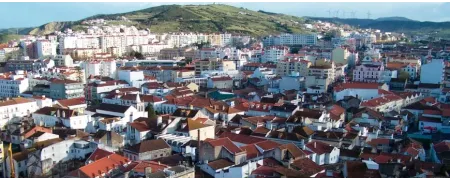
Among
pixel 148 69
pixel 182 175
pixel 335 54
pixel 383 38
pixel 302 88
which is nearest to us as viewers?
pixel 182 175

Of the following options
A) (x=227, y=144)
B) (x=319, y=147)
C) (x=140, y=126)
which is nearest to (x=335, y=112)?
(x=319, y=147)

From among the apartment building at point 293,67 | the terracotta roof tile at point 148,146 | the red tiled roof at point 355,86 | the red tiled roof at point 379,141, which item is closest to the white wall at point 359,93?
the red tiled roof at point 355,86

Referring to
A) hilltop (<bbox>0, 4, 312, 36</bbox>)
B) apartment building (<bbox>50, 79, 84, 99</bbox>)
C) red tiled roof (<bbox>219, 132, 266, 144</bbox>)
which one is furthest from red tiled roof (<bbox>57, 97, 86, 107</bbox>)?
hilltop (<bbox>0, 4, 312, 36</bbox>)

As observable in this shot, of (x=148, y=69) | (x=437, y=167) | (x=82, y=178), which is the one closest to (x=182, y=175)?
(x=82, y=178)

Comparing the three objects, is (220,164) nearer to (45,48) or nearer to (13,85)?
(13,85)

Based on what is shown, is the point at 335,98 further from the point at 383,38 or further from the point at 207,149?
the point at 383,38

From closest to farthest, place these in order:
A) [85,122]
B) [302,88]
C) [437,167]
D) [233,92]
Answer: [437,167], [85,122], [233,92], [302,88]

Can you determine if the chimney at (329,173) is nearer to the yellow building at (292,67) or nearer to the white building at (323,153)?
the white building at (323,153)

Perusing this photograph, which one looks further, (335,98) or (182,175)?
(335,98)
